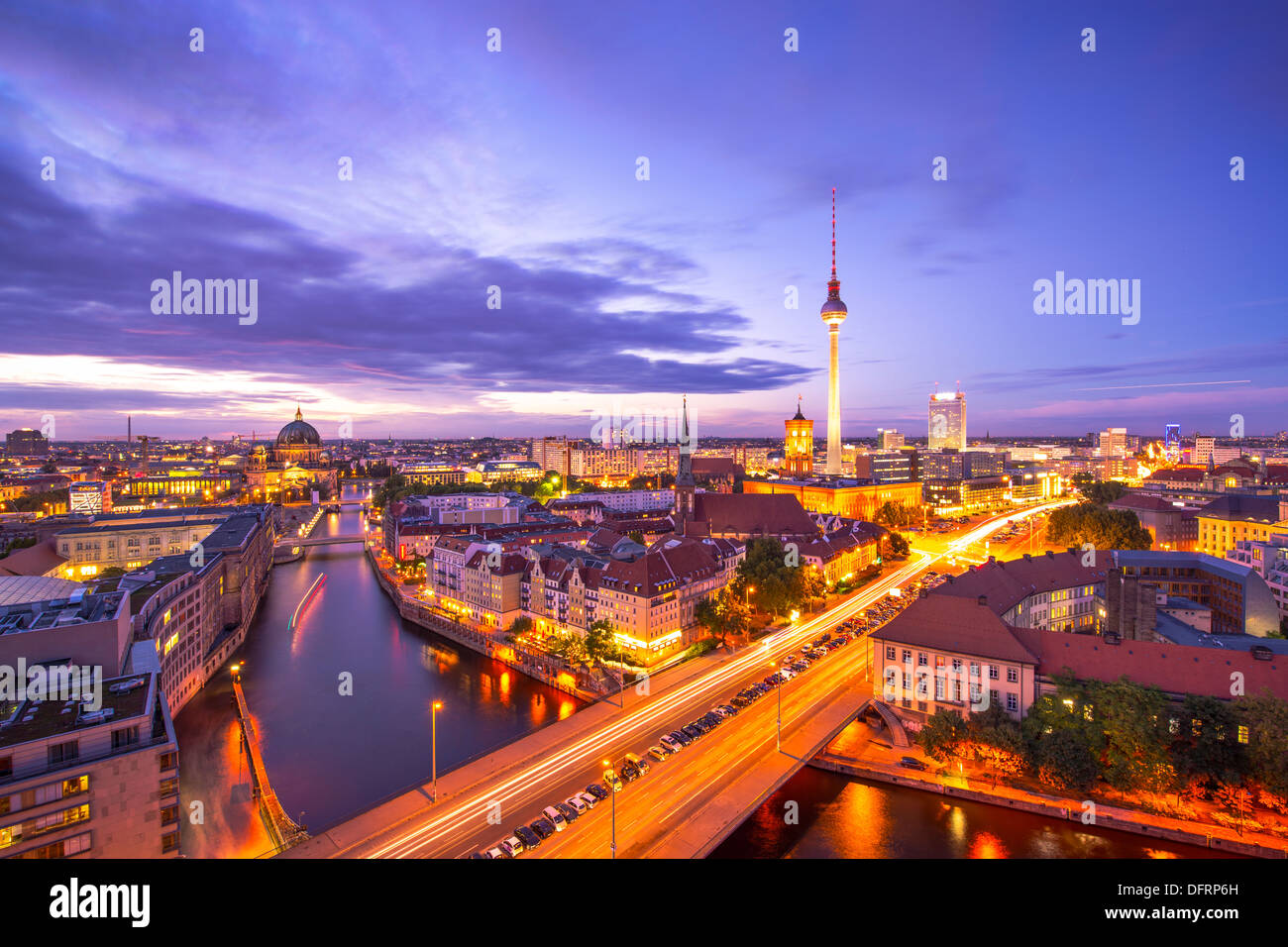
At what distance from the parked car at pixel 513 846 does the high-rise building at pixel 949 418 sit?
393 feet

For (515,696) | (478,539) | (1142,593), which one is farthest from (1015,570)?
(478,539)

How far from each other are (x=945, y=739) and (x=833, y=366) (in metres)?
60.9

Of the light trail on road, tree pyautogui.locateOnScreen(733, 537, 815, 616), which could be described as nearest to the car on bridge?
the light trail on road

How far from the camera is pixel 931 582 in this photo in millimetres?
32500

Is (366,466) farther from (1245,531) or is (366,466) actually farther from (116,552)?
(1245,531)

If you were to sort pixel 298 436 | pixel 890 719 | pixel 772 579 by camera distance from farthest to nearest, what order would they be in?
1. pixel 298 436
2. pixel 772 579
3. pixel 890 719

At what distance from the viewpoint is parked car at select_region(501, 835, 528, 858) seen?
11477mm

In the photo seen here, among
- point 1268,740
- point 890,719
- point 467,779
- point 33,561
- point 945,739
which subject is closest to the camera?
point 1268,740

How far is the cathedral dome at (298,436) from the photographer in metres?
102

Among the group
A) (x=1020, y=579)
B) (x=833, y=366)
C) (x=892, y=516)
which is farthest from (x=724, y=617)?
(x=833, y=366)

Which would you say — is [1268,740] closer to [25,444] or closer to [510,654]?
[510,654]

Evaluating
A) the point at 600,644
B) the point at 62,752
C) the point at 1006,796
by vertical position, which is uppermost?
the point at 62,752

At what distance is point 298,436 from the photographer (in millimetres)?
102938
